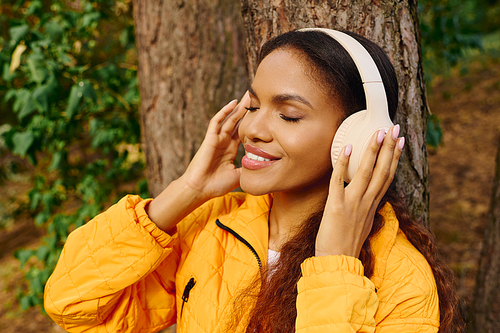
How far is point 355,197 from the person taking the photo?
111 cm

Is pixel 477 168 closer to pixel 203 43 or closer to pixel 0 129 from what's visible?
pixel 203 43

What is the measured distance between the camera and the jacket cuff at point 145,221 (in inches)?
55.4

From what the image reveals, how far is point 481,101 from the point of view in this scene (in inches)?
290

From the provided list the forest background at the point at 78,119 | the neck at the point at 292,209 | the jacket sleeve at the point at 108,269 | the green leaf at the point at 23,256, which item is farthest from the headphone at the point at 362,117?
the green leaf at the point at 23,256

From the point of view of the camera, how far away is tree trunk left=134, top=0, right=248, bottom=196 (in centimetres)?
229

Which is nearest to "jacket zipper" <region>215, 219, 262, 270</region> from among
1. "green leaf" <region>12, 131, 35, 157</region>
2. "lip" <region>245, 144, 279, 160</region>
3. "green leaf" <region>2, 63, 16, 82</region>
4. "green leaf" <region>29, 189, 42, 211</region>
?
"lip" <region>245, 144, 279, 160</region>

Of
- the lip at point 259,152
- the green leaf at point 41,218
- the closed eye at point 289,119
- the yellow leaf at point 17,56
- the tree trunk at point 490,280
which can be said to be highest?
the yellow leaf at point 17,56

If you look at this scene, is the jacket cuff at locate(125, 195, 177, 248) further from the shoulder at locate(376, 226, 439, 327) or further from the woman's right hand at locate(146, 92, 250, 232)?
the shoulder at locate(376, 226, 439, 327)

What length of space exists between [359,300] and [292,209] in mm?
499

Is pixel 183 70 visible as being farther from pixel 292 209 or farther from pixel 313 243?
pixel 313 243

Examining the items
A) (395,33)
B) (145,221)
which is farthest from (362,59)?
(145,221)

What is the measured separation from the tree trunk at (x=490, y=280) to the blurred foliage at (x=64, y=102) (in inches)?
98.1

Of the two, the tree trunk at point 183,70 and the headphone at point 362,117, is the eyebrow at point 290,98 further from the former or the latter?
the tree trunk at point 183,70

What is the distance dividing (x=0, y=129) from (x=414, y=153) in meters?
2.89
